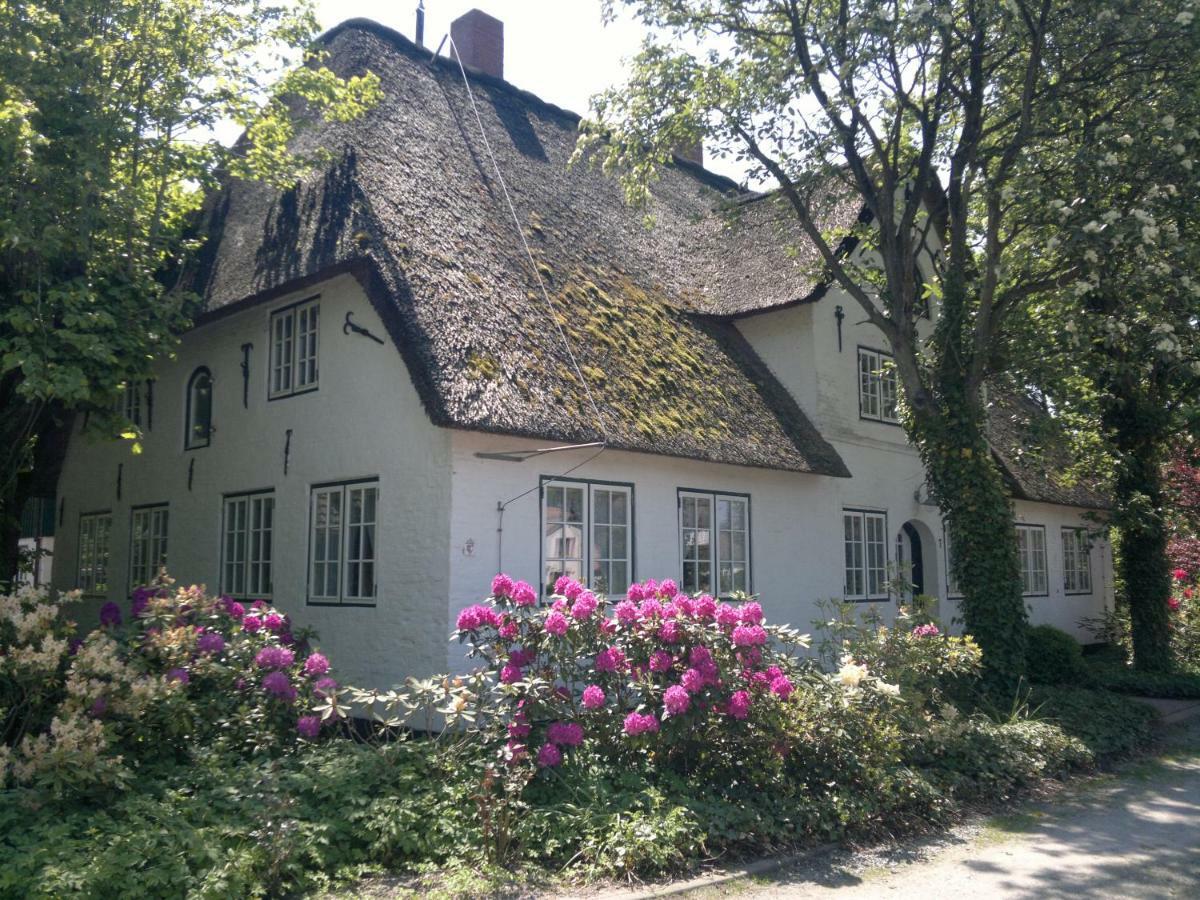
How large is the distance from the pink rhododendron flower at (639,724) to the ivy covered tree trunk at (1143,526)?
11429 mm

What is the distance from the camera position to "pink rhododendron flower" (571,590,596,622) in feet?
24.1

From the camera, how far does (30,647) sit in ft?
20.3

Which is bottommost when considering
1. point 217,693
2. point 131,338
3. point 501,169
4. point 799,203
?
point 217,693

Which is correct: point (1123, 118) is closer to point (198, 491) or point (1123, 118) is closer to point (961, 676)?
point (961, 676)

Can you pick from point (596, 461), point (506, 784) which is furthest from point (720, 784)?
point (596, 461)

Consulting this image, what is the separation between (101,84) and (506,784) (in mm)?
8376

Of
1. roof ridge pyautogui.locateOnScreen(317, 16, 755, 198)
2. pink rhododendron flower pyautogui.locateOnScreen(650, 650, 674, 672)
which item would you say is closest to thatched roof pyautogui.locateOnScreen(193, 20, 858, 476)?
roof ridge pyautogui.locateOnScreen(317, 16, 755, 198)

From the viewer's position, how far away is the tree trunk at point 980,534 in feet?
38.2

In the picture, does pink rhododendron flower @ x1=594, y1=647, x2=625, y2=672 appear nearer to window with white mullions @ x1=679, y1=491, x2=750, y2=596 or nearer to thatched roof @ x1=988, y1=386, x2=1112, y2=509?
window with white mullions @ x1=679, y1=491, x2=750, y2=596

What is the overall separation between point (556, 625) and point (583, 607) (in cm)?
24

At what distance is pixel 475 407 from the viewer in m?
9.43

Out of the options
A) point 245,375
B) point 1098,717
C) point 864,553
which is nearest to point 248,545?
point 245,375

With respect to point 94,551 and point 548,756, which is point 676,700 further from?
point 94,551

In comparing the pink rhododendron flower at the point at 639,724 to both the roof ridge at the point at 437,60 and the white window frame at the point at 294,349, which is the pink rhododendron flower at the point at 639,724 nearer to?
Answer: the white window frame at the point at 294,349
